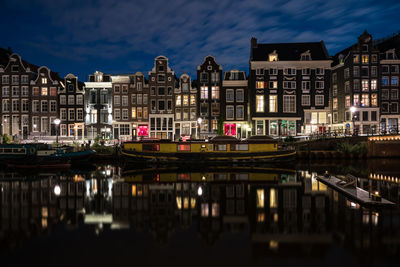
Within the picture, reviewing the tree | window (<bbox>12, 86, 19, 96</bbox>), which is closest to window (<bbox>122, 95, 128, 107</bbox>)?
the tree

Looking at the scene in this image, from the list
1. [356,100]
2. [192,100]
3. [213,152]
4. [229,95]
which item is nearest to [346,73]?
[356,100]

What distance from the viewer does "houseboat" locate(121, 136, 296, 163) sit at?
1258 inches

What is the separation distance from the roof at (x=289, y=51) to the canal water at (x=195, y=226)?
1496 inches

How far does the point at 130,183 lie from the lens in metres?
20.2

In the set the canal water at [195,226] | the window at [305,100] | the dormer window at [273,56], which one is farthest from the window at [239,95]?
the canal water at [195,226]

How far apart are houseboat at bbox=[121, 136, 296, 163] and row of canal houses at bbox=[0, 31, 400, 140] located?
673 inches

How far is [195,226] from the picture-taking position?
10859mm

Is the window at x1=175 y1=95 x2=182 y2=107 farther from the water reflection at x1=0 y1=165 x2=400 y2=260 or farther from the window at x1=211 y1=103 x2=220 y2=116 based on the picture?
the water reflection at x1=0 y1=165 x2=400 y2=260

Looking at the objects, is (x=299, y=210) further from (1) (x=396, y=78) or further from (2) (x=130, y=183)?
(1) (x=396, y=78)

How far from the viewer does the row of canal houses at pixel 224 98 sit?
5025 cm

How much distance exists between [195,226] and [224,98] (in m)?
42.4

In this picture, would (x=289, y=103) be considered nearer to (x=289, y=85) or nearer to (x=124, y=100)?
(x=289, y=85)

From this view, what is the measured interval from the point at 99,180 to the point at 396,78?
5783 centimetres

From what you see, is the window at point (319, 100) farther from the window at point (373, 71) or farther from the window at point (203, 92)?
the window at point (203, 92)
